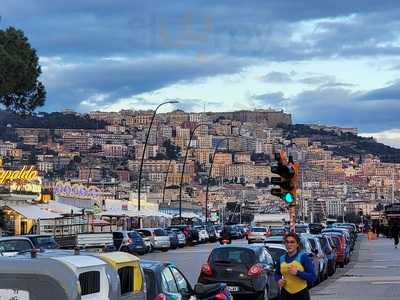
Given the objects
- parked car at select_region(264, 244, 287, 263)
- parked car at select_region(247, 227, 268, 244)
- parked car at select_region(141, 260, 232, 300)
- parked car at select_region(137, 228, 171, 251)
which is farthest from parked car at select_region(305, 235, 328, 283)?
parked car at select_region(137, 228, 171, 251)

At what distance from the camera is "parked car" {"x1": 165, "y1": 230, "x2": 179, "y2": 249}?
198ft

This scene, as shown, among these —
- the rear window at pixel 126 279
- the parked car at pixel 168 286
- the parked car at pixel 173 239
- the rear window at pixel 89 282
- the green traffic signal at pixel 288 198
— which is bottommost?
the parked car at pixel 173 239

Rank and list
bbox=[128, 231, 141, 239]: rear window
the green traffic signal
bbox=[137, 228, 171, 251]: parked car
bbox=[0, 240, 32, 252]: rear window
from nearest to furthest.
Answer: the green traffic signal < bbox=[0, 240, 32, 252]: rear window < bbox=[128, 231, 141, 239]: rear window < bbox=[137, 228, 171, 251]: parked car

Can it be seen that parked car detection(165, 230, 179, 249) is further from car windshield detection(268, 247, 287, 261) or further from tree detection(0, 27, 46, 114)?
car windshield detection(268, 247, 287, 261)

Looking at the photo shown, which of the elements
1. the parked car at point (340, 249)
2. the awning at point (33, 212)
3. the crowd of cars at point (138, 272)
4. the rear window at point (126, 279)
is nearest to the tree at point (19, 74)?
the crowd of cars at point (138, 272)

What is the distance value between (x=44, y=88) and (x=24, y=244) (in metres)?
16.4

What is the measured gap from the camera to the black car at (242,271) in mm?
20359

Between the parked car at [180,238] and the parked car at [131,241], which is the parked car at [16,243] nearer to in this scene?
the parked car at [131,241]

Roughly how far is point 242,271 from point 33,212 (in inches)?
1511

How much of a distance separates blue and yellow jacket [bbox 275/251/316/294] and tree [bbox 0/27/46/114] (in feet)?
92.7

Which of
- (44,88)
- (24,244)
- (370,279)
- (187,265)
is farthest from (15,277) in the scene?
(44,88)

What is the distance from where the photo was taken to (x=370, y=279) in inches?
1145

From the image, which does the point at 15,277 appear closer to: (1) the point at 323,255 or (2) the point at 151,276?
(2) the point at 151,276

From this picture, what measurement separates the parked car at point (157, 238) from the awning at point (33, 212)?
Result: 19.7 feet
